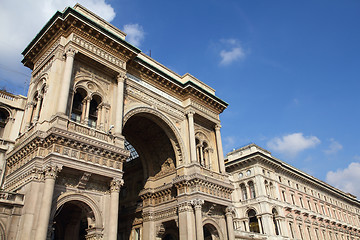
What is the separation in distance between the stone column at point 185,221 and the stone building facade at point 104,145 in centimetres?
8

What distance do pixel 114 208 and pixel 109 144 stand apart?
13.2ft

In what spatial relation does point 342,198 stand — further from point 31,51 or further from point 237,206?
point 31,51

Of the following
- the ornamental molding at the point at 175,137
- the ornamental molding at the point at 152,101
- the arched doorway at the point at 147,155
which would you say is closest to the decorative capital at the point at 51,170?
the ornamental molding at the point at 152,101

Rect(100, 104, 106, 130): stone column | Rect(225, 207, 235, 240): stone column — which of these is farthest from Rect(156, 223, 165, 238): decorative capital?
Rect(100, 104, 106, 130): stone column

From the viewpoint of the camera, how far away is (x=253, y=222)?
42.9 m

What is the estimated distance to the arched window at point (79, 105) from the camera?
21.5 m

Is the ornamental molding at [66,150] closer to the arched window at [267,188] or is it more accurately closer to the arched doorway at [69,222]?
the arched doorway at [69,222]

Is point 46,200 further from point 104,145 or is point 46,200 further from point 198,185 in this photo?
point 198,185

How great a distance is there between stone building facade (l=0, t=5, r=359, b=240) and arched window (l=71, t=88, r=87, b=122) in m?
0.09

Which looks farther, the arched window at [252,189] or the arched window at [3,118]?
the arched window at [252,189]

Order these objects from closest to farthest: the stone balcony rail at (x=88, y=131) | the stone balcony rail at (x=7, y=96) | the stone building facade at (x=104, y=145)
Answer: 1. the stone building facade at (x=104, y=145)
2. the stone balcony rail at (x=88, y=131)
3. the stone balcony rail at (x=7, y=96)

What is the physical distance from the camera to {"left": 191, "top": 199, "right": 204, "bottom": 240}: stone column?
23891 millimetres

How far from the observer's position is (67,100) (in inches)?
767

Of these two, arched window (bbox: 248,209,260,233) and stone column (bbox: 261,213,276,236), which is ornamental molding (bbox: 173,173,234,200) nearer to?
stone column (bbox: 261,213,276,236)
